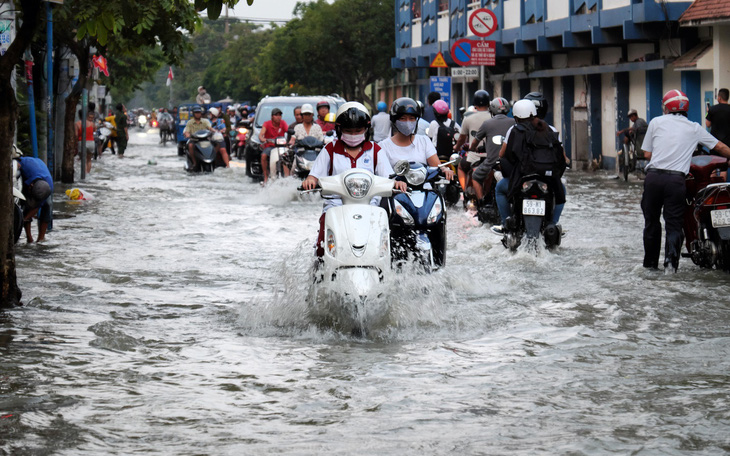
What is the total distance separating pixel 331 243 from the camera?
8.26 m

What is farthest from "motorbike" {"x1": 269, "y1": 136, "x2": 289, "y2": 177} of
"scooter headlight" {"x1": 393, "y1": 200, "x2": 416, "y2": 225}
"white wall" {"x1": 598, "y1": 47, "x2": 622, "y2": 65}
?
"scooter headlight" {"x1": 393, "y1": 200, "x2": 416, "y2": 225}

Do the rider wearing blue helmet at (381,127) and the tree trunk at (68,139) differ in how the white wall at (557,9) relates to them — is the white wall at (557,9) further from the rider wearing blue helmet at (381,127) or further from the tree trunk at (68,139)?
the rider wearing blue helmet at (381,127)

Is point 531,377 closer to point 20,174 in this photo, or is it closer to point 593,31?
point 20,174

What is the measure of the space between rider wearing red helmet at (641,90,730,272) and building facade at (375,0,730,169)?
499 inches

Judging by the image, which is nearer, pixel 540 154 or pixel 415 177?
pixel 415 177

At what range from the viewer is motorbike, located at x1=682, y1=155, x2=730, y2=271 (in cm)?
1091

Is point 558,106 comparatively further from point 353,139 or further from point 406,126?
point 353,139

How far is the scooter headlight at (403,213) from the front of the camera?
981 centimetres

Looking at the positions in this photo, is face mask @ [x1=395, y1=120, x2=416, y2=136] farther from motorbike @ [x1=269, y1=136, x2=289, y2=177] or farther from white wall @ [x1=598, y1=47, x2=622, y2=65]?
white wall @ [x1=598, y1=47, x2=622, y2=65]

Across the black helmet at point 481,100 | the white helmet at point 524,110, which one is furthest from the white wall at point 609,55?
the white helmet at point 524,110

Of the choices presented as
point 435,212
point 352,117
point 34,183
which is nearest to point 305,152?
point 34,183

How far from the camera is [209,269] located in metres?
12.1

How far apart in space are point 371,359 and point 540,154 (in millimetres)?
5597

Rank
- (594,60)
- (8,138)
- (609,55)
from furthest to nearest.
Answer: (594,60)
(609,55)
(8,138)
